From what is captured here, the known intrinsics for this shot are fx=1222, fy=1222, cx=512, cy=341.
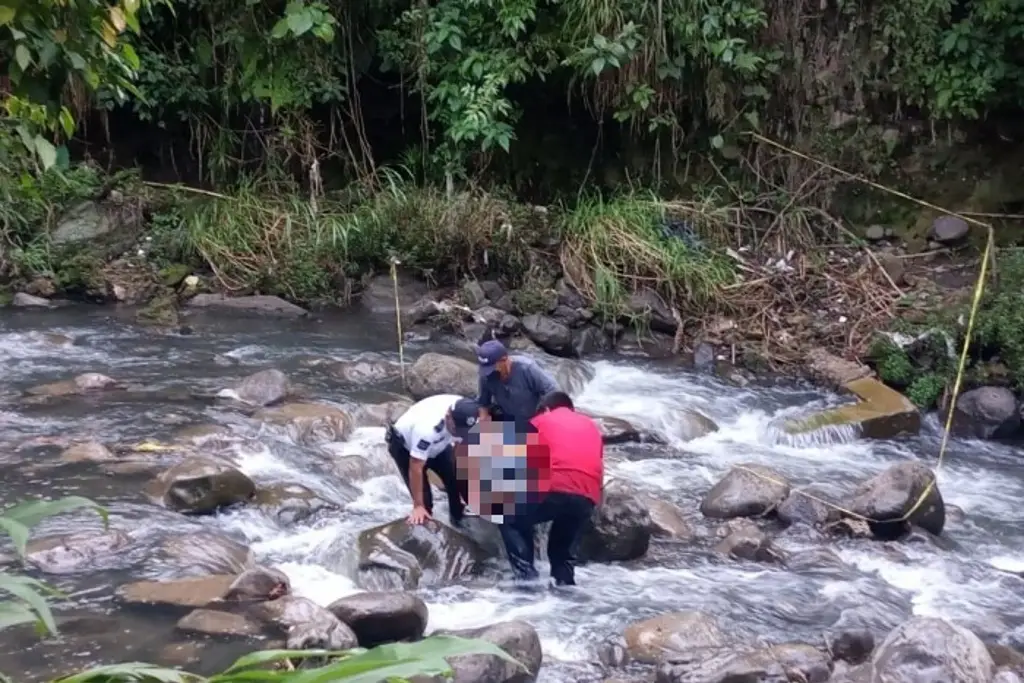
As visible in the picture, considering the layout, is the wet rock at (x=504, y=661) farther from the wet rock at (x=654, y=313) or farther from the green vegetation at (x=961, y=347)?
the wet rock at (x=654, y=313)

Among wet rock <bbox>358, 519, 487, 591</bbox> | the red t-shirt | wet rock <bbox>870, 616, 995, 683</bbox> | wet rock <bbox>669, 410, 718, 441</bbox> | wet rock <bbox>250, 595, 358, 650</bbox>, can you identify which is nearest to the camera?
wet rock <bbox>870, 616, 995, 683</bbox>

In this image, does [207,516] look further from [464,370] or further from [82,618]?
[464,370]

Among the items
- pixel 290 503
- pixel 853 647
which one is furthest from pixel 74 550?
pixel 853 647

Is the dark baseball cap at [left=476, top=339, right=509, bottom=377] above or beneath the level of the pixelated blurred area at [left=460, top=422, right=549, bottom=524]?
above

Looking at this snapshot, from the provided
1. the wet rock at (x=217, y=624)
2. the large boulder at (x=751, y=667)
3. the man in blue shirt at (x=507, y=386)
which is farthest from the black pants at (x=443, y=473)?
the large boulder at (x=751, y=667)

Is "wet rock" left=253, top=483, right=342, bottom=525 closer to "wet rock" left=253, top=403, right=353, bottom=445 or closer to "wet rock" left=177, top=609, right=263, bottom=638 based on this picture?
"wet rock" left=253, top=403, right=353, bottom=445

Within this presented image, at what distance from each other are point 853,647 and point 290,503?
3024mm

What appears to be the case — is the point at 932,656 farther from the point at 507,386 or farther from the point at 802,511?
the point at 507,386

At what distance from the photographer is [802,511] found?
704 centimetres

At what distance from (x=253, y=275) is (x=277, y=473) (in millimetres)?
4372

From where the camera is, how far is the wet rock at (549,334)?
10.1 metres

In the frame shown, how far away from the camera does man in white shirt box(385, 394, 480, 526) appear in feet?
19.9

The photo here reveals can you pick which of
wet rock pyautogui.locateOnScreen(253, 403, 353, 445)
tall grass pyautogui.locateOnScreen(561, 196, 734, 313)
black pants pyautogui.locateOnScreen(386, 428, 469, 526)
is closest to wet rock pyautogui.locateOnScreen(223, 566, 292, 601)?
black pants pyautogui.locateOnScreen(386, 428, 469, 526)

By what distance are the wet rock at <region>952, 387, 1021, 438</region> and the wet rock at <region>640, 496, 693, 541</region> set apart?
10.1ft
